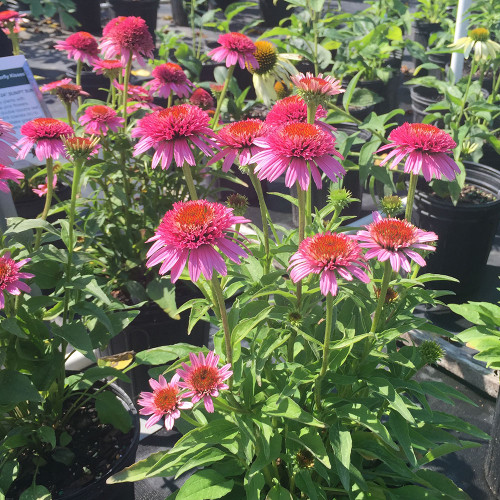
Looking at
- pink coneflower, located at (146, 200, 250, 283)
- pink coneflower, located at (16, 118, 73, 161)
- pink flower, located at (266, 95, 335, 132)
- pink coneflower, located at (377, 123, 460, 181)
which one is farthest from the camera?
pink coneflower, located at (16, 118, 73, 161)

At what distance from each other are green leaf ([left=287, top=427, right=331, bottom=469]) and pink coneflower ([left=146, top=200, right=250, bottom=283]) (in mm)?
423

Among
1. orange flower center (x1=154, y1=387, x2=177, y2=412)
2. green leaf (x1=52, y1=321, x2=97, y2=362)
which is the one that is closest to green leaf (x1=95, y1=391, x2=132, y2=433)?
green leaf (x1=52, y1=321, x2=97, y2=362)

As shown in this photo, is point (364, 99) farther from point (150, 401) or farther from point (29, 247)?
point (150, 401)

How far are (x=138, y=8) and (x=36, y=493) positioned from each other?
579 cm

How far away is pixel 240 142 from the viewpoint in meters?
1.21

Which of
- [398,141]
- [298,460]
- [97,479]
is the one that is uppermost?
[398,141]

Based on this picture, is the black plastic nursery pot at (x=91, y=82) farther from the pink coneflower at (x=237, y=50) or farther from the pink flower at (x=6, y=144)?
the pink flower at (x=6, y=144)

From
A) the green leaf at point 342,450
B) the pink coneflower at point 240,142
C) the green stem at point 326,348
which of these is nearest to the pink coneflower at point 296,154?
the pink coneflower at point 240,142

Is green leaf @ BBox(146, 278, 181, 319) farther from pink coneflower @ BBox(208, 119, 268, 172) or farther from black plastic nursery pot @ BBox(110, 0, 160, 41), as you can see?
black plastic nursery pot @ BBox(110, 0, 160, 41)

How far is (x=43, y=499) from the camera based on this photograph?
1.27 m

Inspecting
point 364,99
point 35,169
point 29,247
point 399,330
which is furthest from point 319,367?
point 364,99

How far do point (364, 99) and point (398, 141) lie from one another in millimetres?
1977

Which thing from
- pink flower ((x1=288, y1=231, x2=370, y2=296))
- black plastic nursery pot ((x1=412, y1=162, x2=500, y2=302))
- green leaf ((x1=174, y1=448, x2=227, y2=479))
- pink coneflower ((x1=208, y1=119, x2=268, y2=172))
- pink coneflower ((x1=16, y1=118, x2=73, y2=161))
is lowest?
black plastic nursery pot ((x1=412, y1=162, x2=500, y2=302))

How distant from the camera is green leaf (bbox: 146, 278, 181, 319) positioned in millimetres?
1766
